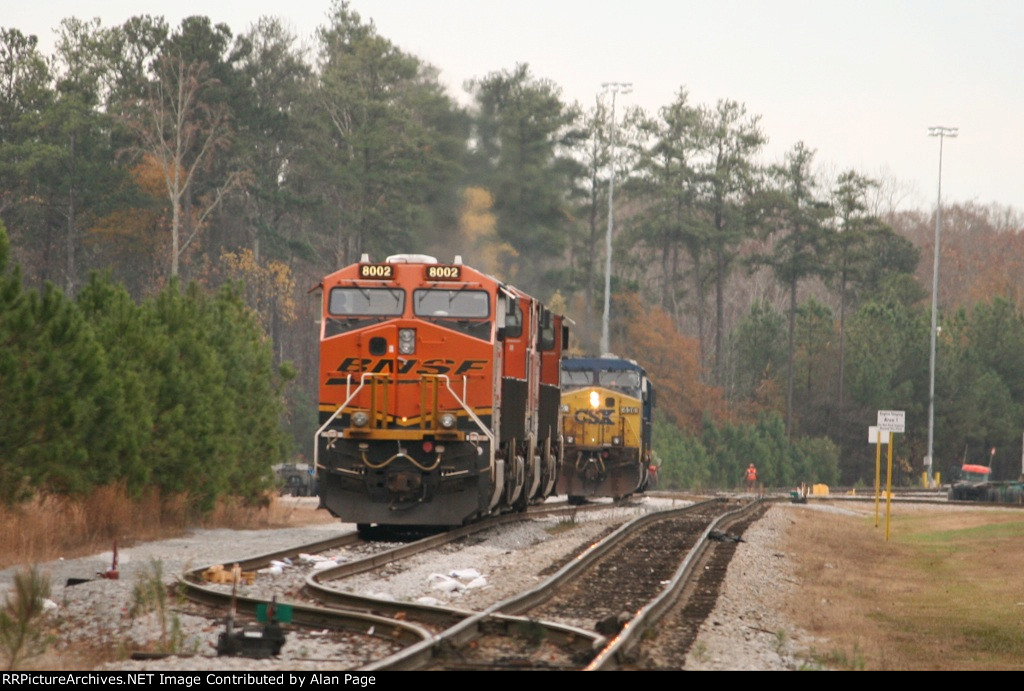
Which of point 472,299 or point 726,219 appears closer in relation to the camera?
point 472,299

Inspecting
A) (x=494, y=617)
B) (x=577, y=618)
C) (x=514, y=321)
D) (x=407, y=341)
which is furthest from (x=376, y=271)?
(x=494, y=617)

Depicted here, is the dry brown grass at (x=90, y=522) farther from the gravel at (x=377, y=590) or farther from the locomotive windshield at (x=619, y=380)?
the locomotive windshield at (x=619, y=380)

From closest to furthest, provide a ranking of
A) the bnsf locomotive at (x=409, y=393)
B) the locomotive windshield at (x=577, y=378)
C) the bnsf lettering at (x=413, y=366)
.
Result: the bnsf locomotive at (x=409, y=393) → the bnsf lettering at (x=413, y=366) → the locomotive windshield at (x=577, y=378)

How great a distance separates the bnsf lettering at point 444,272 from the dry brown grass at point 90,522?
557 centimetres

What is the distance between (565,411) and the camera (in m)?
35.2

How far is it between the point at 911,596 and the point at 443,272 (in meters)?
8.12

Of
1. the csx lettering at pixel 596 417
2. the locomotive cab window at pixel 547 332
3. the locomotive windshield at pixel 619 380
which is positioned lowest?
the csx lettering at pixel 596 417

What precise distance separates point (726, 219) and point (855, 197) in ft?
27.7

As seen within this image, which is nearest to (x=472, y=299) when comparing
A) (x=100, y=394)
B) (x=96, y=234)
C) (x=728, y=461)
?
(x=100, y=394)

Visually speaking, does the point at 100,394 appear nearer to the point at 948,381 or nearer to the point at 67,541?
the point at 67,541

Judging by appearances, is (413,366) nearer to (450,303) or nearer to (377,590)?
(450,303)

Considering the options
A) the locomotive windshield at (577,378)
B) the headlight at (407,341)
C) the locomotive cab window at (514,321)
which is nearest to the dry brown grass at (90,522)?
the headlight at (407,341)

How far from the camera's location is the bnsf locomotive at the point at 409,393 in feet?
65.8

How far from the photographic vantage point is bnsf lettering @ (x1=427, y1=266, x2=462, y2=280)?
67.3ft
